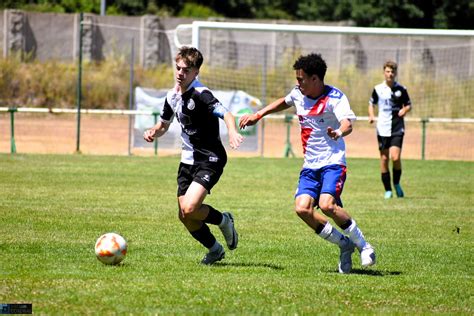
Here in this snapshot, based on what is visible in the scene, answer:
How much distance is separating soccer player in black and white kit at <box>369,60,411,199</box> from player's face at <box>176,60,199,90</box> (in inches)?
293

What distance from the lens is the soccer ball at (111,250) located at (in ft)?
26.0

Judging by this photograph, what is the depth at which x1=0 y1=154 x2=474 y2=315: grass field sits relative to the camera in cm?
668

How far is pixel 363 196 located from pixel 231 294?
881 centimetres

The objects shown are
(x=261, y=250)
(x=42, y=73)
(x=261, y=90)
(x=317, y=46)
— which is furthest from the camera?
(x=317, y=46)

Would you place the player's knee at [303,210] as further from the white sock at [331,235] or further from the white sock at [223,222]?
the white sock at [223,222]

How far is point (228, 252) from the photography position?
9.35m

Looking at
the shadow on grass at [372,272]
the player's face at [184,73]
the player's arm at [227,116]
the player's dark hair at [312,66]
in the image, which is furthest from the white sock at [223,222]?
the player's dark hair at [312,66]

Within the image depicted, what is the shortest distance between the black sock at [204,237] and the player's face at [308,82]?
150cm

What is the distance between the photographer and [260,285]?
7.27m

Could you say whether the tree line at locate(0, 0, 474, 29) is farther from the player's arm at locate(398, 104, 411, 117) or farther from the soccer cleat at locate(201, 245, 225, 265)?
the soccer cleat at locate(201, 245, 225, 265)

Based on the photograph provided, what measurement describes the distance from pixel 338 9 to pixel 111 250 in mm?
38946

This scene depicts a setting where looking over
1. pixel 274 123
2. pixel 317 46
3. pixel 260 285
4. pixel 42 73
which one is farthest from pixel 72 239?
pixel 317 46

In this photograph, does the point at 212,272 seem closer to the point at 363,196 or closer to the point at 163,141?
the point at 363,196

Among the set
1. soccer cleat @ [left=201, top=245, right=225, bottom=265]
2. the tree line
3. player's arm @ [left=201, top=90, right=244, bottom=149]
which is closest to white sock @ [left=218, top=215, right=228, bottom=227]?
soccer cleat @ [left=201, top=245, right=225, bottom=265]
